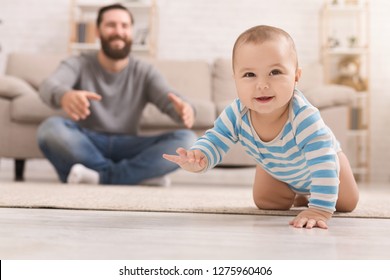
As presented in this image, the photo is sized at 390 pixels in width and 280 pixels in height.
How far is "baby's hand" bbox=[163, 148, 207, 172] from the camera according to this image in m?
1.04

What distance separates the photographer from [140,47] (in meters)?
4.14

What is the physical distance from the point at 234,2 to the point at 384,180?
6.35 ft

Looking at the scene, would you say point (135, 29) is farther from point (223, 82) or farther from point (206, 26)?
point (223, 82)

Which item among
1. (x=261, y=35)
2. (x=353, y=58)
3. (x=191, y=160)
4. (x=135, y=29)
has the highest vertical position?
(x=135, y=29)

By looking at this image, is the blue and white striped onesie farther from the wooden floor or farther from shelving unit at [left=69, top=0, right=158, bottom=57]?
shelving unit at [left=69, top=0, right=158, bottom=57]

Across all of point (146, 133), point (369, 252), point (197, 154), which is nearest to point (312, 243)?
Answer: point (369, 252)

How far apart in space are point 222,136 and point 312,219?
29 cm

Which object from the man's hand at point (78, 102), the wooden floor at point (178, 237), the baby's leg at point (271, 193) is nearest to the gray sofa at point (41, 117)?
the man's hand at point (78, 102)

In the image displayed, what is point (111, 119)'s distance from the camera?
7.87 ft

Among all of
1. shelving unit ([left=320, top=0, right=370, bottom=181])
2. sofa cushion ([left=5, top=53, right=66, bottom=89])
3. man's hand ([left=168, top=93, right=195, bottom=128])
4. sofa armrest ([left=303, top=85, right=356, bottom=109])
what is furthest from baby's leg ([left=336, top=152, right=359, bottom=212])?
shelving unit ([left=320, top=0, right=370, bottom=181])

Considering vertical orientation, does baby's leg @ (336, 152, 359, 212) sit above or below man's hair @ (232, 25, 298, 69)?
below

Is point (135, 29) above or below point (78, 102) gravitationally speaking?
above

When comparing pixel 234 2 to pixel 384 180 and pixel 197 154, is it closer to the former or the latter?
pixel 384 180

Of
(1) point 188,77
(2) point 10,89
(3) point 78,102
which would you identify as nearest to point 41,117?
(2) point 10,89
